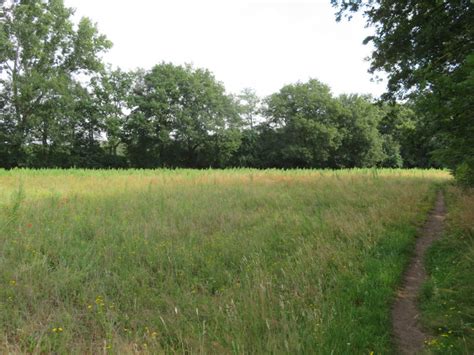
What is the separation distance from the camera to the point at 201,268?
224 inches

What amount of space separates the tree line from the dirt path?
77.8 feet

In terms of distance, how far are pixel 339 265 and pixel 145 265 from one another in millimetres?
3399

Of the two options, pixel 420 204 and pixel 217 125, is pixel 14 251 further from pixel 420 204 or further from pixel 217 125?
pixel 217 125

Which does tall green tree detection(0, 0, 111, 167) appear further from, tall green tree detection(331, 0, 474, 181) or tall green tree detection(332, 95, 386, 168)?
tall green tree detection(332, 95, 386, 168)

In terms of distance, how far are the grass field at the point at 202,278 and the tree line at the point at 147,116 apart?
23.7 metres

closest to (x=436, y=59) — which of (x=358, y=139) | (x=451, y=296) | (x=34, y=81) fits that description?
(x=451, y=296)

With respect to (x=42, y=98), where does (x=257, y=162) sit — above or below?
below

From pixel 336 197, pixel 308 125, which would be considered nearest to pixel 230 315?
pixel 336 197

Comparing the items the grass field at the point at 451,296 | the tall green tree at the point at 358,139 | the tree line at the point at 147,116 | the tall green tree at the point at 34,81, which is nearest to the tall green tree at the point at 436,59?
the grass field at the point at 451,296

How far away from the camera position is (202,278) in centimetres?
541

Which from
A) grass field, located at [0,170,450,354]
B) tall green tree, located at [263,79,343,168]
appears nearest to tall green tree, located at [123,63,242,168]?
tall green tree, located at [263,79,343,168]

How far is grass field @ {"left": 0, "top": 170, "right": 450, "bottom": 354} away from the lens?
357 cm

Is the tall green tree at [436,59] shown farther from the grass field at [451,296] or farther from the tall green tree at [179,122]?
the tall green tree at [179,122]

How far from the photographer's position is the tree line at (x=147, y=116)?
3828 centimetres
